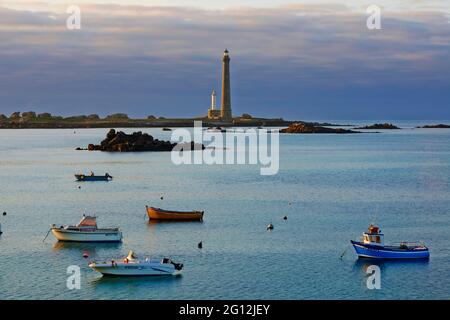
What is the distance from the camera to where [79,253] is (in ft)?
125

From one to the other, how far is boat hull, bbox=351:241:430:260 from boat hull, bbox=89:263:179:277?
33.2 feet

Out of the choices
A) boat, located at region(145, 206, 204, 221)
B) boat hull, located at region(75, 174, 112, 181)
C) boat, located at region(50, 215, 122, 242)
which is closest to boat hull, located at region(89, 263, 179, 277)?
boat, located at region(50, 215, 122, 242)

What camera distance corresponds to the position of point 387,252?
120ft

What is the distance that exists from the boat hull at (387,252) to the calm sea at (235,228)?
555 millimetres

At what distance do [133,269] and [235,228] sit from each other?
13.1 meters

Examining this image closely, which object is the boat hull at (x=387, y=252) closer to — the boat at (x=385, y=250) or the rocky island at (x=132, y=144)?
the boat at (x=385, y=250)

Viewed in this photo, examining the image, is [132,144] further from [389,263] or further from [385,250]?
[389,263]

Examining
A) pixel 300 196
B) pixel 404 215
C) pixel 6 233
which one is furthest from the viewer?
pixel 300 196

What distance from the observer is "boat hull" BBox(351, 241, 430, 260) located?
36.1 meters
